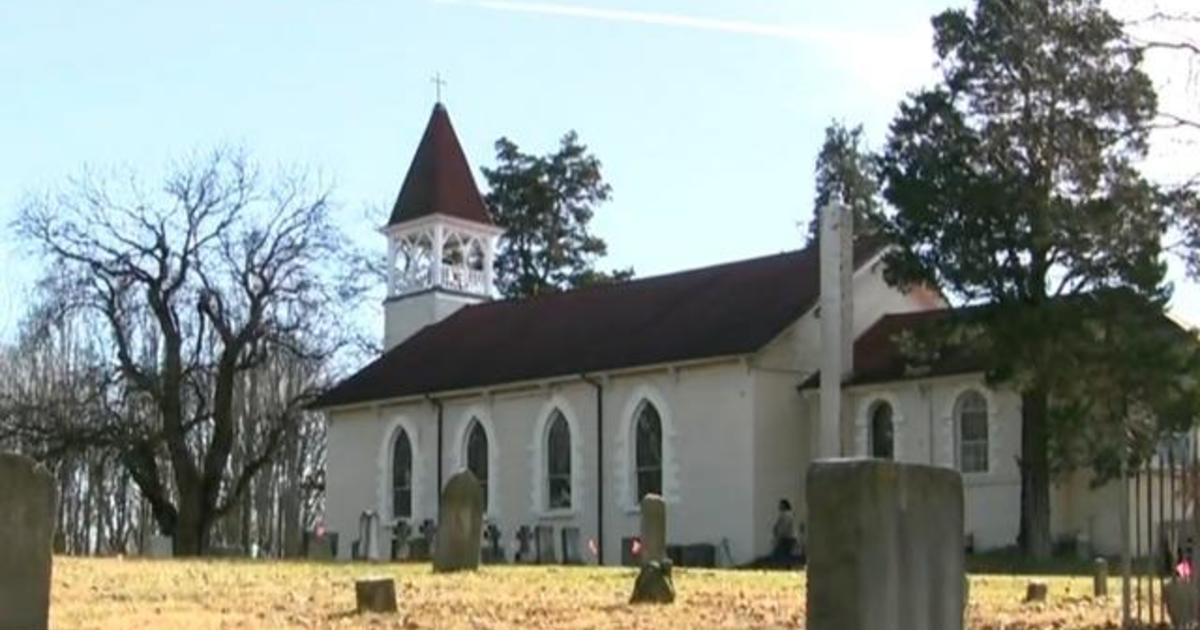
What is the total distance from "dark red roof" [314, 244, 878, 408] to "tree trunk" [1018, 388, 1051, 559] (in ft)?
22.7

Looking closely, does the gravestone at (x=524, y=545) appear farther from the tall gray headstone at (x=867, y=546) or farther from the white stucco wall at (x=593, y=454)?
the tall gray headstone at (x=867, y=546)

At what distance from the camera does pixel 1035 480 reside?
123 feet

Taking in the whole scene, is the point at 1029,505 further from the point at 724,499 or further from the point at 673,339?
the point at 673,339

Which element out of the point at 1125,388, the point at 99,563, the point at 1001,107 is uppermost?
the point at 1001,107

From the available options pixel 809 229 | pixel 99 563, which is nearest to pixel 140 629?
pixel 99 563

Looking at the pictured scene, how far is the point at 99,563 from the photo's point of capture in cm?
2653

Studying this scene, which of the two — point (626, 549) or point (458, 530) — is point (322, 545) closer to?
point (626, 549)

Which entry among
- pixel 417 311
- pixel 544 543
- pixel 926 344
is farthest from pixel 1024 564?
pixel 417 311

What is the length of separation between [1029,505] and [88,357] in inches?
1403

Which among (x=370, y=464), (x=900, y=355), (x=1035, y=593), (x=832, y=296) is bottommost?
(x=1035, y=593)

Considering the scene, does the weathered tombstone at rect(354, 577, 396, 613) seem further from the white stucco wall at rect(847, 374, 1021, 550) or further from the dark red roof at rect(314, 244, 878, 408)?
the dark red roof at rect(314, 244, 878, 408)

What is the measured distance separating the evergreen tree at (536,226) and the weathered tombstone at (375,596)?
6052 centimetres

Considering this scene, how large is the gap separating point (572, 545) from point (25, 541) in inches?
1273

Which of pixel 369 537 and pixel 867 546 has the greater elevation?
pixel 867 546
